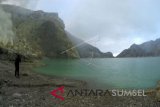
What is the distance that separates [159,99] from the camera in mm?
30609

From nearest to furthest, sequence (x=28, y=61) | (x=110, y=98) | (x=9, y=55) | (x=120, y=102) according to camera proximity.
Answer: (x=120, y=102) < (x=110, y=98) < (x=9, y=55) < (x=28, y=61)

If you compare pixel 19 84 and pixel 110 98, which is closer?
pixel 110 98

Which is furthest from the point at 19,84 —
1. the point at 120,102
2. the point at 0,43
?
the point at 0,43

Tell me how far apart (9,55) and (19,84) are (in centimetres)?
5053

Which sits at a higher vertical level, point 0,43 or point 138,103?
point 0,43

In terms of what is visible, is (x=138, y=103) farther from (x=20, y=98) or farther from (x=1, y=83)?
(x=1, y=83)

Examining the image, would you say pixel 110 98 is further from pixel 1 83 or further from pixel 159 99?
pixel 1 83

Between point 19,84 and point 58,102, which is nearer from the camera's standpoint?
point 58,102

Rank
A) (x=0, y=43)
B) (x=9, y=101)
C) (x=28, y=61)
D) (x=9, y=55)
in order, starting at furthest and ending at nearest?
(x=28, y=61) → (x=0, y=43) → (x=9, y=55) → (x=9, y=101)

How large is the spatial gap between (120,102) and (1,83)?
18.3m

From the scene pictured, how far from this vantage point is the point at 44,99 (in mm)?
28750

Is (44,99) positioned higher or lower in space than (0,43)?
lower

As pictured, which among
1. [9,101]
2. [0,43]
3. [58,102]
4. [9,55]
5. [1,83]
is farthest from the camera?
[0,43]

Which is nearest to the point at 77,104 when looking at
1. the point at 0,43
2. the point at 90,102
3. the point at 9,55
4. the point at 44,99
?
the point at 90,102
